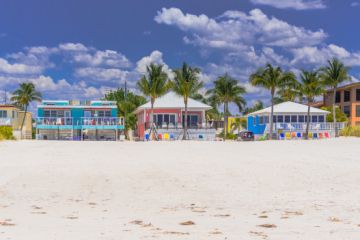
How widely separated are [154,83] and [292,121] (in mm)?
17012

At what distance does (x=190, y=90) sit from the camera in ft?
187

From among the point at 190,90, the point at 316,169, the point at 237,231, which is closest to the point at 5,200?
the point at 237,231

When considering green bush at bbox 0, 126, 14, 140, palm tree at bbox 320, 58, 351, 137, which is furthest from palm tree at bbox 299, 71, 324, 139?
green bush at bbox 0, 126, 14, 140

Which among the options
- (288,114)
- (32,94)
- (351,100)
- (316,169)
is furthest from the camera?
(32,94)

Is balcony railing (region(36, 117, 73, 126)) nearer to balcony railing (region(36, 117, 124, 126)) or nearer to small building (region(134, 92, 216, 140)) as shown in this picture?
balcony railing (region(36, 117, 124, 126))

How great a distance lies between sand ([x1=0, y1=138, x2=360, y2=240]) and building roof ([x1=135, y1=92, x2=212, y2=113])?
3825 cm

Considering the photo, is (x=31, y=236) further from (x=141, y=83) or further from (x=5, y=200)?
(x=141, y=83)

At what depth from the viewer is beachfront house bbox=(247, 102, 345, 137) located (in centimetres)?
5912

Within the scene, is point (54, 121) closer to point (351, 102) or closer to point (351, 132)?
point (351, 132)

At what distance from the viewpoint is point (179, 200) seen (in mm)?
12367

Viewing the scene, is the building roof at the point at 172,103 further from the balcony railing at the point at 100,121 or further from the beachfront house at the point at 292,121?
the beachfront house at the point at 292,121

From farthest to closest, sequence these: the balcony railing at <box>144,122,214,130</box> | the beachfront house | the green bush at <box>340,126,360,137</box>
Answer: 1. the beachfront house
2. the balcony railing at <box>144,122,214,130</box>
3. the green bush at <box>340,126,360,137</box>

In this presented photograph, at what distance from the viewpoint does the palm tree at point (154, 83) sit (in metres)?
58.0

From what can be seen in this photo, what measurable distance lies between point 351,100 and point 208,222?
6961 cm
